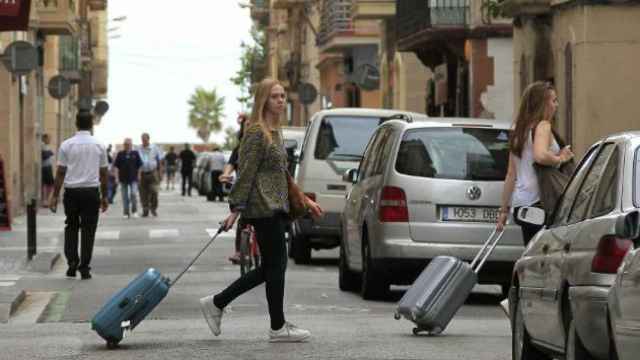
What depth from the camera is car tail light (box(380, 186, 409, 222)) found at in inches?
719

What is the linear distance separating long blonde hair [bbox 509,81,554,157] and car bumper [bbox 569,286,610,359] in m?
6.43

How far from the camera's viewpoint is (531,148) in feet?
51.5

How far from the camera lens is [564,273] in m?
9.73

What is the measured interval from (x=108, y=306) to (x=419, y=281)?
2.32 m

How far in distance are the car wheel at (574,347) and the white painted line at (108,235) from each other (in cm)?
2381

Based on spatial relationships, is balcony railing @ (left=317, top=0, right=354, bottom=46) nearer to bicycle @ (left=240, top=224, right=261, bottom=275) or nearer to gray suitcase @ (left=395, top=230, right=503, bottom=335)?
bicycle @ (left=240, top=224, right=261, bottom=275)

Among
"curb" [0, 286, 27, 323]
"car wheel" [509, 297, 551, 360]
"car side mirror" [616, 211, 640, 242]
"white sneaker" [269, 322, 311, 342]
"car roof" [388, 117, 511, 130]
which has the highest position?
"car roof" [388, 117, 511, 130]

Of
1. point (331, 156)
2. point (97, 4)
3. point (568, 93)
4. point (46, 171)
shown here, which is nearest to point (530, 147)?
point (331, 156)

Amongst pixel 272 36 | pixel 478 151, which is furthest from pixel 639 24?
pixel 272 36

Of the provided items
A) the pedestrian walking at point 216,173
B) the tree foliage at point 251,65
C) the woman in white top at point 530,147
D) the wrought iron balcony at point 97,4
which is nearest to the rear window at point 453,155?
the woman in white top at point 530,147

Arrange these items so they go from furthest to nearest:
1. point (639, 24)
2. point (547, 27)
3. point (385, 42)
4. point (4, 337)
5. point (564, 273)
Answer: point (385, 42) → point (547, 27) → point (639, 24) → point (4, 337) → point (564, 273)

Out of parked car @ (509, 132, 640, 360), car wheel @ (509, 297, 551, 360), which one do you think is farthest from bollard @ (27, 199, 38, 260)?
parked car @ (509, 132, 640, 360)

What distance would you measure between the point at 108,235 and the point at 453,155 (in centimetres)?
1645

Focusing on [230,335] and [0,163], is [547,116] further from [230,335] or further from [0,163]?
[0,163]
